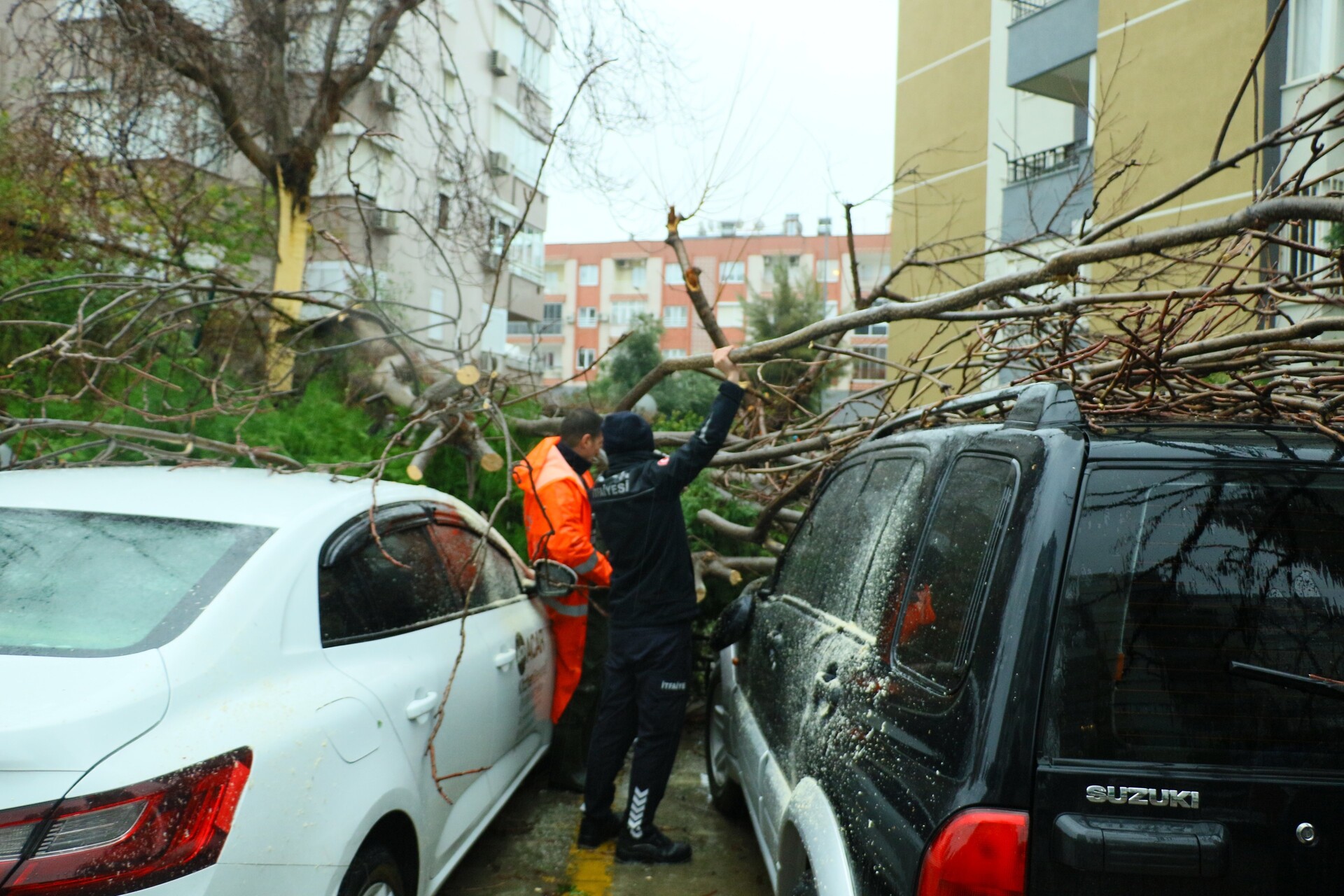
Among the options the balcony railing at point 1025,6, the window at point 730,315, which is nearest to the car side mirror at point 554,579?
the balcony railing at point 1025,6

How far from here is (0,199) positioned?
27.7ft

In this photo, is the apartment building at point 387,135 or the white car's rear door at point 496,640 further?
the apartment building at point 387,135

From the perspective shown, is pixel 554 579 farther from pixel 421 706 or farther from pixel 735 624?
pixel 421 706

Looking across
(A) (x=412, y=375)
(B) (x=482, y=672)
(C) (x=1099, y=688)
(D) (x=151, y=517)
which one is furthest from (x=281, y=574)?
(A) (x=412, y=375)

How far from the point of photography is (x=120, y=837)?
6.30ft

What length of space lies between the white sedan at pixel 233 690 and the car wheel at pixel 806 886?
3.69ft

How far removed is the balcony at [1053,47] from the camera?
1662cm

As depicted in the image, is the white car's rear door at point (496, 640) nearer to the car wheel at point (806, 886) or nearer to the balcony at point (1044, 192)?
the car wheel at point (806, 886)

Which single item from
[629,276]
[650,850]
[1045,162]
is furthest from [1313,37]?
[629,276]

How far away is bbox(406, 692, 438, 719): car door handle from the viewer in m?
2.94

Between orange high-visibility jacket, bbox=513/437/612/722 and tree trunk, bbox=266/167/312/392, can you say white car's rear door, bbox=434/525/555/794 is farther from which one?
tree trunk, bbox=266/167/312/392

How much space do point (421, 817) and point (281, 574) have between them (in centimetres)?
89

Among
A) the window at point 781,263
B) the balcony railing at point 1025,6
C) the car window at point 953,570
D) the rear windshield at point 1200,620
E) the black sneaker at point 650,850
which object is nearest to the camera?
the rear windshield at point 1200,620

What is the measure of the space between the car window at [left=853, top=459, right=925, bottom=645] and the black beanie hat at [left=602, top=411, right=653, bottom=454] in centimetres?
170
